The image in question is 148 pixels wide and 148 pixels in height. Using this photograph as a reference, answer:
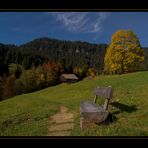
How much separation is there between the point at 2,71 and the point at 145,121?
5872 centimetres

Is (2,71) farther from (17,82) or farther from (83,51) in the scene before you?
(83,51)

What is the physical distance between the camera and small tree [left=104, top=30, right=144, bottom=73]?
133ft

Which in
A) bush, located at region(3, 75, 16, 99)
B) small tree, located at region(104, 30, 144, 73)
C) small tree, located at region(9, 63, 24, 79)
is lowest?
bush, located at region(3, 75, 16, 99)

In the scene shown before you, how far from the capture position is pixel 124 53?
136 feet

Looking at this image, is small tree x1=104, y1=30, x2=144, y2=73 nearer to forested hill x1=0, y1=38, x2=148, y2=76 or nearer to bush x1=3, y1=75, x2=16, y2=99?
forested hill x1=0, y1=38, x2=148, y2=76

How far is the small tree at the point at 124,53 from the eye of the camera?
133ft

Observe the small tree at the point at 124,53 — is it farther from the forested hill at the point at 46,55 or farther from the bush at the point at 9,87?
the bush at the point at 9,87

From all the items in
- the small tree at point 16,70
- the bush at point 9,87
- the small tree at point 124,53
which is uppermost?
the small tree at point 124,53

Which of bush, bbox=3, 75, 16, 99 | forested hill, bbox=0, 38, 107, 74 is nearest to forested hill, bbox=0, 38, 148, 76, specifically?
forested hill, bbox=0, 38, 107, 74

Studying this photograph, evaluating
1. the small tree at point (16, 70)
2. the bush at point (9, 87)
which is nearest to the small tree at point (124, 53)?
the bush at point (9, 87)

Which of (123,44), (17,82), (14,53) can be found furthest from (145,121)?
(14,53)

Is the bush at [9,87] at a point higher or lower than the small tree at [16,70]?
lower

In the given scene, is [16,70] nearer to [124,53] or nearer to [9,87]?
[9,87]
